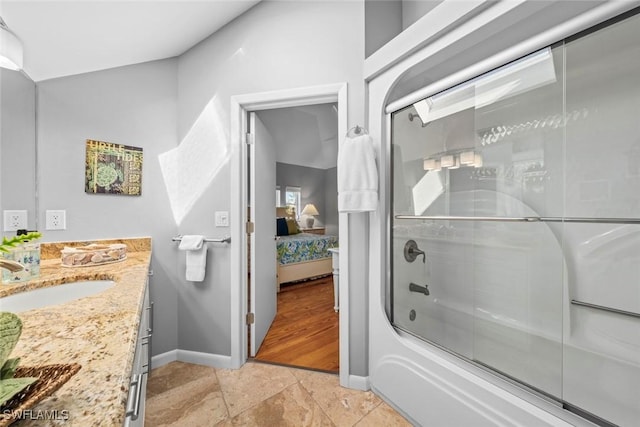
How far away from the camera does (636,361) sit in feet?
3.95

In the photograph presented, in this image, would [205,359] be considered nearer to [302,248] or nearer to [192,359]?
[192,359]

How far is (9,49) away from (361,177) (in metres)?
1.57

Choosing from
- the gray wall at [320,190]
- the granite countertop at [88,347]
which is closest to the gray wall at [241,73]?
the granite countertop at [88,347]

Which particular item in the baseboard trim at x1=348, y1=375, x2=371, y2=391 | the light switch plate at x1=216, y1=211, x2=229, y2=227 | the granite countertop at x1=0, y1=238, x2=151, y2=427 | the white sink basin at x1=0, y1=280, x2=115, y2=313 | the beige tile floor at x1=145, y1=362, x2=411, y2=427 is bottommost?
the beige tile floor at x1=145, y1=362, x2=411, y2=427

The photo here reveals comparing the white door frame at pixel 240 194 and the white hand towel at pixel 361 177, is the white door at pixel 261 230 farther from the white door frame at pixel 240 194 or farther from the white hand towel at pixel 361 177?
the white hand towel at pixel 361 177

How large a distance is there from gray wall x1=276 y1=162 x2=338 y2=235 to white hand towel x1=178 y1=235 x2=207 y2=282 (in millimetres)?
4070

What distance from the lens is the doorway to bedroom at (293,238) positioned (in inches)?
83.2

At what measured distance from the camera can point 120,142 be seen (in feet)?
6.00

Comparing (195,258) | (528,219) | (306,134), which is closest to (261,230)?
(195,258)

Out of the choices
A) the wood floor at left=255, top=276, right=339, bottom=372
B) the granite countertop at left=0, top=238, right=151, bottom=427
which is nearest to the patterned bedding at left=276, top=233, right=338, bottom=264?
the wood floor at left=255, top=276, right=339, bottom=372

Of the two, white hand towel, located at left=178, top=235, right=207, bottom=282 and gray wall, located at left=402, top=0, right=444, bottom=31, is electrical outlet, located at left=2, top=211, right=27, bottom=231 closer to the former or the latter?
white hand towel, located at left=178, top=235, right=207, bottom=282

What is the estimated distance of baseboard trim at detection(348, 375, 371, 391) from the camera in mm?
1723

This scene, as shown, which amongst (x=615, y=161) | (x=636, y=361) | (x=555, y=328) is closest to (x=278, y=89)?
(x=615, y=161)

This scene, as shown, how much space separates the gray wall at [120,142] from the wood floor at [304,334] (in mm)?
823
